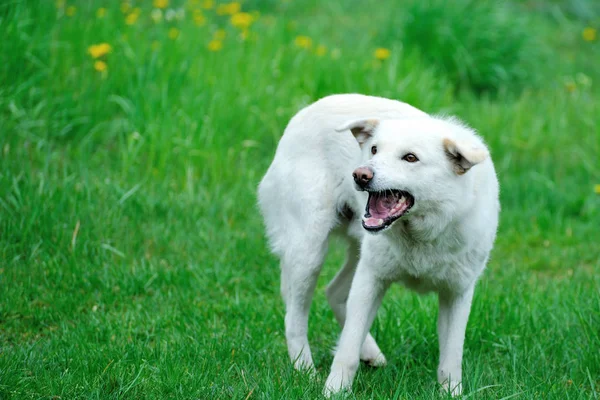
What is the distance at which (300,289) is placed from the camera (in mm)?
4195

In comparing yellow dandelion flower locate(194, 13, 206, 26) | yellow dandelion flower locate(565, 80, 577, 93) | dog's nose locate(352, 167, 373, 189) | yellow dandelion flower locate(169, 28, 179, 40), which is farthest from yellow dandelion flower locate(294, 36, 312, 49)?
dog's nose locate(352, 167, 373, 189)

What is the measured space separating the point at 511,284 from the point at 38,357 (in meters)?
2.96

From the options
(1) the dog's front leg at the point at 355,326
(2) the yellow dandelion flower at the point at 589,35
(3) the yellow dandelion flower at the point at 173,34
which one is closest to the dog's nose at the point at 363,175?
(1) the dog's front leg at the point at 355,326

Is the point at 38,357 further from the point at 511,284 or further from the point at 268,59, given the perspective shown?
the point at 268,59

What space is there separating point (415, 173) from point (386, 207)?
0.19m

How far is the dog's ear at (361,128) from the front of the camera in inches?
149

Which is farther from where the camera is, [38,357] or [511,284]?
[511,284]

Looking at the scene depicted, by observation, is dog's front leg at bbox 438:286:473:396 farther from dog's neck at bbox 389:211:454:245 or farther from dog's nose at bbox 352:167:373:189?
dog's nose at bbox 352:167:373:189

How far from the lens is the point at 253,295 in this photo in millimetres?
5207

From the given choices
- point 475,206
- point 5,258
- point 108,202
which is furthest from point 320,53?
point 475,206

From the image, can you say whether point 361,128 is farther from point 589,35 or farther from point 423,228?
point 589,35

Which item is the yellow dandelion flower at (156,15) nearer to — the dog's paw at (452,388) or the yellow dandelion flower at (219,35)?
the yellow dandelion flower at (219,35)

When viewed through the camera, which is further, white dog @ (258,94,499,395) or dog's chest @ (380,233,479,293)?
dog's chest @ (380,233,479,293)

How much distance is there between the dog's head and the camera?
343 centimetres
